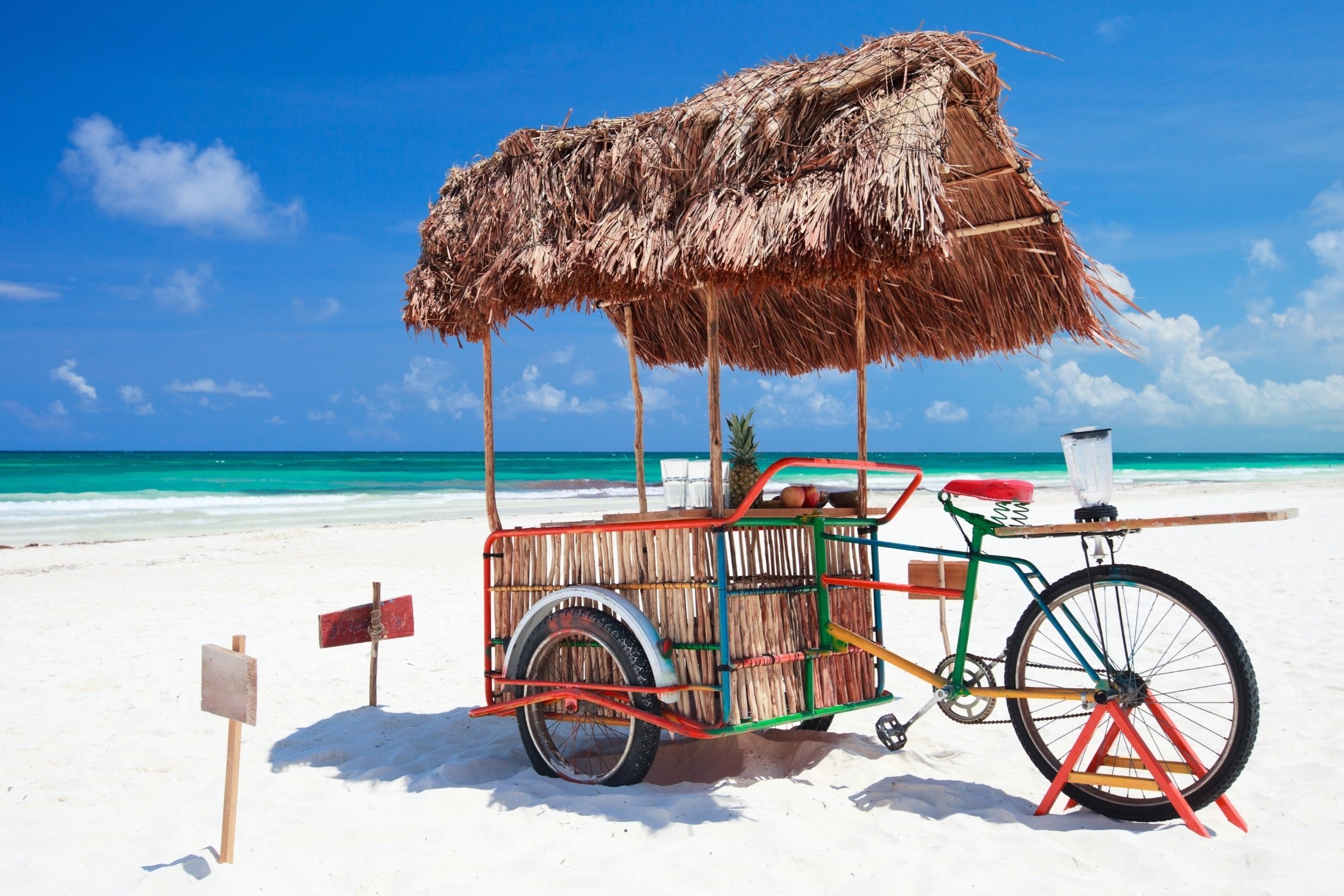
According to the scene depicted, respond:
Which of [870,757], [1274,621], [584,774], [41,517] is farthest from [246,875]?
[41,517]

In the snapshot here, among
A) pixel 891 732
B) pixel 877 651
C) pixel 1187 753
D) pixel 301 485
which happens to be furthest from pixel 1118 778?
pixel 301 485

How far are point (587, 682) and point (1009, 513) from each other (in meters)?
1.74

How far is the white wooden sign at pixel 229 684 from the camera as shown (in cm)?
285

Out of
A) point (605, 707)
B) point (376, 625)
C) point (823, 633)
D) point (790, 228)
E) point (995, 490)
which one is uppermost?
point (790, 228)

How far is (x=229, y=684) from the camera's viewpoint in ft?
9.55

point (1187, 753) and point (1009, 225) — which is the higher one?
point (1009, 225)

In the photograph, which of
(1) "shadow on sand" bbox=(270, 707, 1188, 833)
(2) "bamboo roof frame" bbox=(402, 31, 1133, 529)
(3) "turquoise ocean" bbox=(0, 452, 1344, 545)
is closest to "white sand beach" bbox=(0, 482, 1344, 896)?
(1) "shadow on sand" bbox=(270, 707, 1188, 833)

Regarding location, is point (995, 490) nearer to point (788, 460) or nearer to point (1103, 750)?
point (788, 460)

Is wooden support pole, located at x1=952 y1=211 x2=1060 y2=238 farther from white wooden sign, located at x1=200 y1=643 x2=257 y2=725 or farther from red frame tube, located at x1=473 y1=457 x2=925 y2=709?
white wooden sign, located at x1=200 y1=643 x2=257 y2=725

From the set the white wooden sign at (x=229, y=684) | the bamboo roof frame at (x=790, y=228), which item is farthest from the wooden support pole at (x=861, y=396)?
the white wooden sign at (x=229, y=684)

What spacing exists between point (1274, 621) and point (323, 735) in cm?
621

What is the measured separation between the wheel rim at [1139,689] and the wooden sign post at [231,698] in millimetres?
2478

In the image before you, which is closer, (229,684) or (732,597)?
(229,684)

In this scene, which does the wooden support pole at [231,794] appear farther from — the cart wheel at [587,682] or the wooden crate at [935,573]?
the wooden crate at [935,573]
